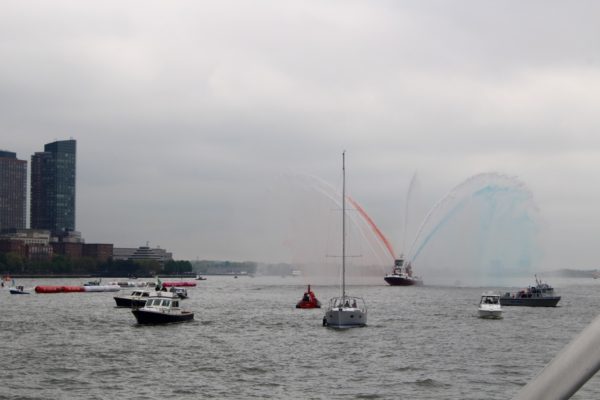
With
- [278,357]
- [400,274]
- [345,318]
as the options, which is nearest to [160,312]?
[345,318]

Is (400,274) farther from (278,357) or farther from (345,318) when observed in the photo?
(278,357)

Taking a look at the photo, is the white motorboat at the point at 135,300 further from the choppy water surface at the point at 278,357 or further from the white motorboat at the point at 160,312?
the white motorboat at the point at 160,312

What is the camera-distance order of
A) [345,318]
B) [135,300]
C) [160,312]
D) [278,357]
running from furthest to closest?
[135,300] < [160,312] < [345,318] < [278,357]

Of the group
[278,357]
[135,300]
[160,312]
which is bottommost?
[278,357]

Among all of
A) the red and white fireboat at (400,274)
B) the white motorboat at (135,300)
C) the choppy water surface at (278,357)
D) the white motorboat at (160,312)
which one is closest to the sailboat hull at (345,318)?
the choppy water surface at (278,357)

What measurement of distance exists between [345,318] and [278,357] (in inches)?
654

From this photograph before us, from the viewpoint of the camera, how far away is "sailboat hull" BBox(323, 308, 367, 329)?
59438mm

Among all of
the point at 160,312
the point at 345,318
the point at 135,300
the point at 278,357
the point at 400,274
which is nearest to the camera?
the point at 278,357

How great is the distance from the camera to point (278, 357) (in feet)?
143

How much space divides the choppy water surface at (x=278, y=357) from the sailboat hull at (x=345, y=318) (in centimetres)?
101

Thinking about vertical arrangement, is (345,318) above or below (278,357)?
above

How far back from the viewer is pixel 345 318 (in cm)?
5950

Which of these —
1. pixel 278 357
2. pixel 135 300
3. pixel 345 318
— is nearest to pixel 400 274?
pixel 135 300

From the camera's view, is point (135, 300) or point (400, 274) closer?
point (135, 300)
